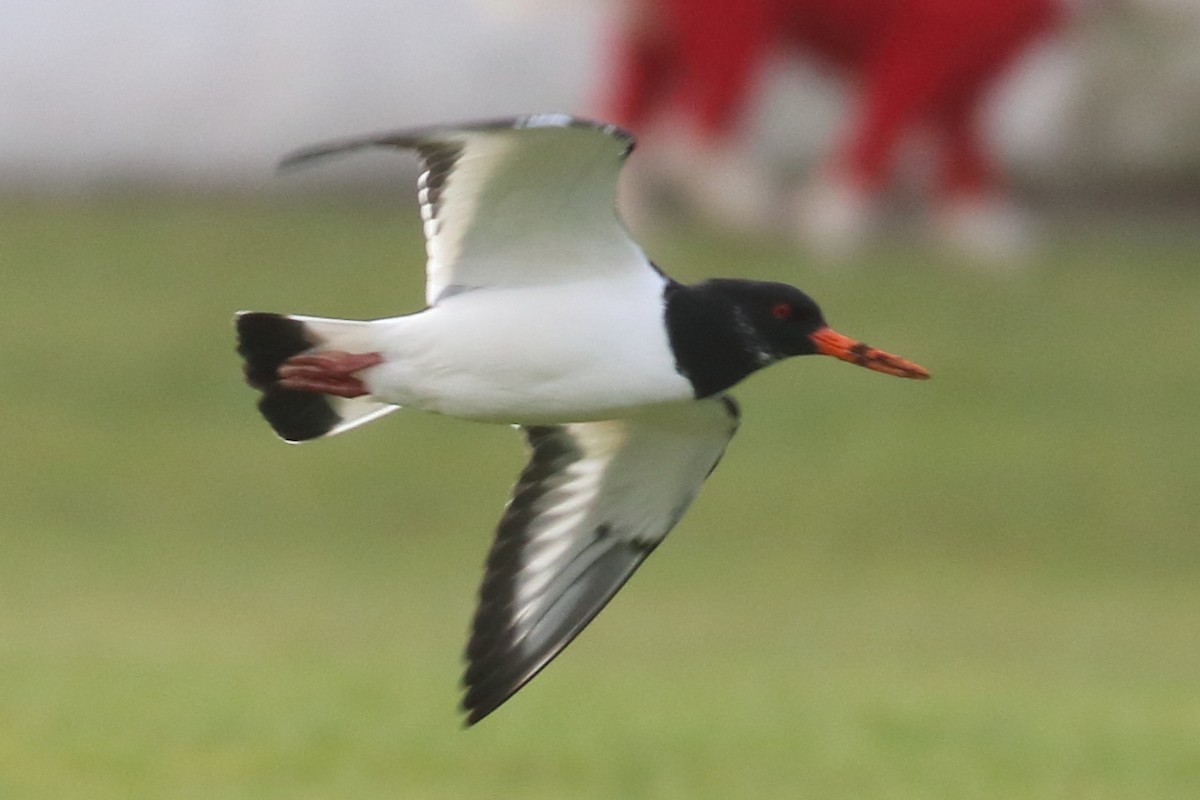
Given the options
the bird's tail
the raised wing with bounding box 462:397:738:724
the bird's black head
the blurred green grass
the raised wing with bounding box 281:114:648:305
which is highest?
the raised wing with bounding box 281:114:648:305

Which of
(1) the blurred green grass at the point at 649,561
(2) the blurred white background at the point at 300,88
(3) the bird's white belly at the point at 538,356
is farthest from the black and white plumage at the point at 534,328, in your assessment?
(2) the blurred white background at the point at 300,88

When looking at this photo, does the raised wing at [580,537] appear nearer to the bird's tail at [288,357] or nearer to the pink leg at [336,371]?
the bird's tail at [288,357]

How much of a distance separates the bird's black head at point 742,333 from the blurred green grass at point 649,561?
7.77 ft

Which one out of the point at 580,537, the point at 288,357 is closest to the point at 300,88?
the point at 580,537

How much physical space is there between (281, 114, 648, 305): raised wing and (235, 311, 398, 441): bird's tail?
0.75 ft

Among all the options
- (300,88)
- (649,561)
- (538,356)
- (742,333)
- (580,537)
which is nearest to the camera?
(538,356)

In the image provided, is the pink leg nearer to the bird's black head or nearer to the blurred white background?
the bird's black head

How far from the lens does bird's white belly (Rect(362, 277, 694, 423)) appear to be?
5.55 metres

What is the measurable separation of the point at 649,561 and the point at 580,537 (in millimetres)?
8892

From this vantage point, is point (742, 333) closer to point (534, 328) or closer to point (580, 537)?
point (534, 328)

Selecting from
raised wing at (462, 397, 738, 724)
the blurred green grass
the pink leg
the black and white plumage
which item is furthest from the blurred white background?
the pink leg

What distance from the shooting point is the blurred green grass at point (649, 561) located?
838 cm

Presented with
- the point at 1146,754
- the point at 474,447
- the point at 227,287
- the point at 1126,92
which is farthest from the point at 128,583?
the point at 1126,92

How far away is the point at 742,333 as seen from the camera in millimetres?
5723
